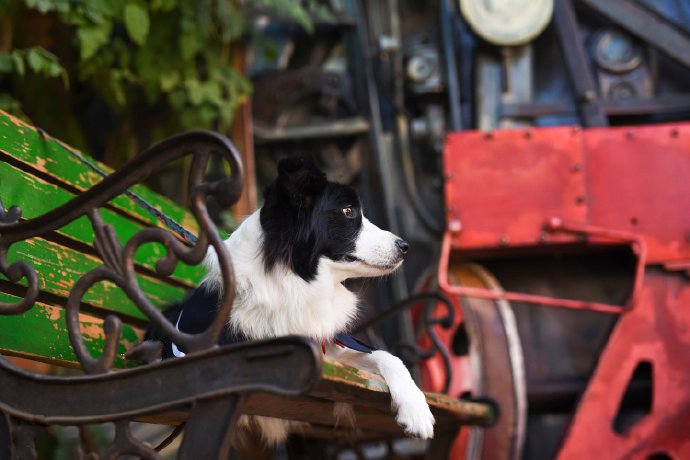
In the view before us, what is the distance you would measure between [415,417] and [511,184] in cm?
173

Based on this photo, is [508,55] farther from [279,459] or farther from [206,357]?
[206,357]

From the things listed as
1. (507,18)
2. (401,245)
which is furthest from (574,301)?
(507,18)

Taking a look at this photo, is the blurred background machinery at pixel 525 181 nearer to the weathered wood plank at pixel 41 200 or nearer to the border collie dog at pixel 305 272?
the border collie dog at pixel 305 272

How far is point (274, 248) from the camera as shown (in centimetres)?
166

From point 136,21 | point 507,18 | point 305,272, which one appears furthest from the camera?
point 507,18

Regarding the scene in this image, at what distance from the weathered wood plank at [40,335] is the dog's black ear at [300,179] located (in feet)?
1.85

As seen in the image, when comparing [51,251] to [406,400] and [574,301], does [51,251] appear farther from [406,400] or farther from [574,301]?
[574,301]

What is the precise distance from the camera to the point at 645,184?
2926 millimetres

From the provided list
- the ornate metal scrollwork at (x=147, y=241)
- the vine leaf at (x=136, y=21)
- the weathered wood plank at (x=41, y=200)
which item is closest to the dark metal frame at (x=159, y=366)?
the ornate metal scrollwork at (x=147, y=241)

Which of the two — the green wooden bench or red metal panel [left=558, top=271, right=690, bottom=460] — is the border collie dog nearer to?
the green wooden bench

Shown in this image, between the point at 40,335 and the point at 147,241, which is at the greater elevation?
the point at 147,241

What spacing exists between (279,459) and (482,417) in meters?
0.66

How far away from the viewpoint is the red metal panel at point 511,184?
299cm

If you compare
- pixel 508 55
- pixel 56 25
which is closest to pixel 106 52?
pixel 56 25
